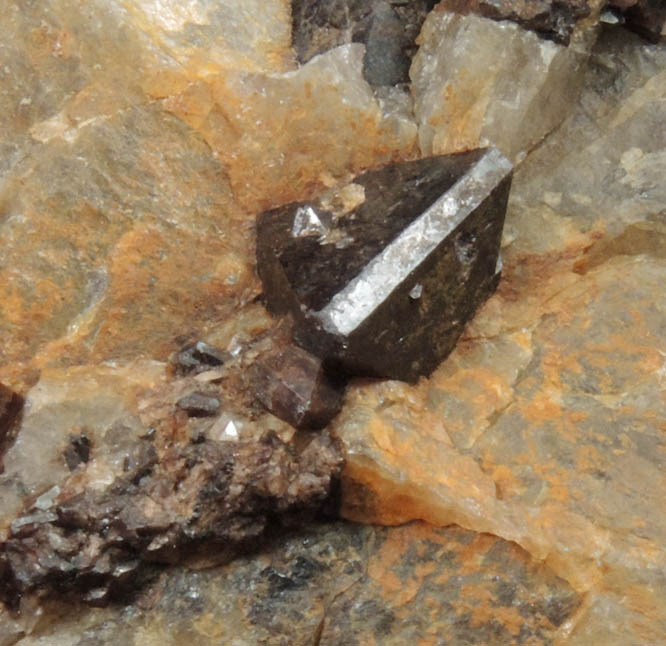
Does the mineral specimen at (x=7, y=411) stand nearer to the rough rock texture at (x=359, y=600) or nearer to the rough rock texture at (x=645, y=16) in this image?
the rough rock texture at (x=359, y=600)

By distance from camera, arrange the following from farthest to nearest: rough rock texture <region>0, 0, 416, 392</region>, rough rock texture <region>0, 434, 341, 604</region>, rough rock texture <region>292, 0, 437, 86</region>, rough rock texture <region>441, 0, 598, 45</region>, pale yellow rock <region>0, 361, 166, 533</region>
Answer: rough rock texture <region>292, 0, 437, 86</region>, rough rock texture <region>441, 0, 598, 45</region>, rough rock texture <region>0, 0, 416, 392</region>, pale yellow rock <region>0, 361, 166, 533</region>, rough rock texture <region>0, 434, 341, 604</region>

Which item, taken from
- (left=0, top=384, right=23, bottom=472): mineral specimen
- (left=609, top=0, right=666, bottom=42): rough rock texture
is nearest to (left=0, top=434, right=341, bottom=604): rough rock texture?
(left=0, top=384, right=23, bottom=472): mineral specimen

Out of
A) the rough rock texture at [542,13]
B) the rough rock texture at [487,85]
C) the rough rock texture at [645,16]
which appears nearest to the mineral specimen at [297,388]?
the rough rock texture at [487,85]

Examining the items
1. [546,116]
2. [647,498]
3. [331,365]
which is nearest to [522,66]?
[546,116]

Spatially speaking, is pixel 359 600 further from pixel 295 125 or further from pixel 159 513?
pixel 295 125

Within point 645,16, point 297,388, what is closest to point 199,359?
point 297,388

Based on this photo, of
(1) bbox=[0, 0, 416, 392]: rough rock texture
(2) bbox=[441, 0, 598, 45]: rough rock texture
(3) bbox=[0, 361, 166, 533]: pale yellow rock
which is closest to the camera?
(3) bbox=[0, 361, 166, 533]: pale yellow rock

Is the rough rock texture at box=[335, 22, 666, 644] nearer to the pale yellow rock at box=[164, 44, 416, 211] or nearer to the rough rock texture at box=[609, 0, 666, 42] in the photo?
the rough rock texture at box=[609, 0, 666, 42]
